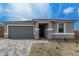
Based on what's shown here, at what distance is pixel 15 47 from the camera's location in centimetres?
433

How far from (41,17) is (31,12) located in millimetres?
253

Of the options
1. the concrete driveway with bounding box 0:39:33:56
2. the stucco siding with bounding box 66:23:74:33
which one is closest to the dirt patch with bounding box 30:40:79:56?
the concrete driveway with bounding box 0:39:33:56

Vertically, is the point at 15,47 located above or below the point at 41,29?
below

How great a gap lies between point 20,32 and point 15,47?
36 centimetres

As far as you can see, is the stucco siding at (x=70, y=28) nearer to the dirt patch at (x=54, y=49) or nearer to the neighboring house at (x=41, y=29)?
the neighboring house at (x=41, y=29)

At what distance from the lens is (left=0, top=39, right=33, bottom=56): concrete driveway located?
4301mm

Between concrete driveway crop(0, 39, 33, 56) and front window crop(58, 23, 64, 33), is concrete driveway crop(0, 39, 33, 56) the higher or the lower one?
the lower one

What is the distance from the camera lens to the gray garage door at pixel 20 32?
14.2 ft

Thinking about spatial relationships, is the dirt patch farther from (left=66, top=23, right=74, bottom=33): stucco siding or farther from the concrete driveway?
(left=66, top=23, right=74, bottom=33): stucco siding

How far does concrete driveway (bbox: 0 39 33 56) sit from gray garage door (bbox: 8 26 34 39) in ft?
0.31

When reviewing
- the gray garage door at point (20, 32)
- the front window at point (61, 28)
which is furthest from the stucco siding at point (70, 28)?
the gray garage door at point (20, 32)

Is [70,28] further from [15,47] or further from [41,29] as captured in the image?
[15,47]

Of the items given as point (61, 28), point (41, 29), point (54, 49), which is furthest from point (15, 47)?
point (61, 28)

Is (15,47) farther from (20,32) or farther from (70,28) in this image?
(70,28)
